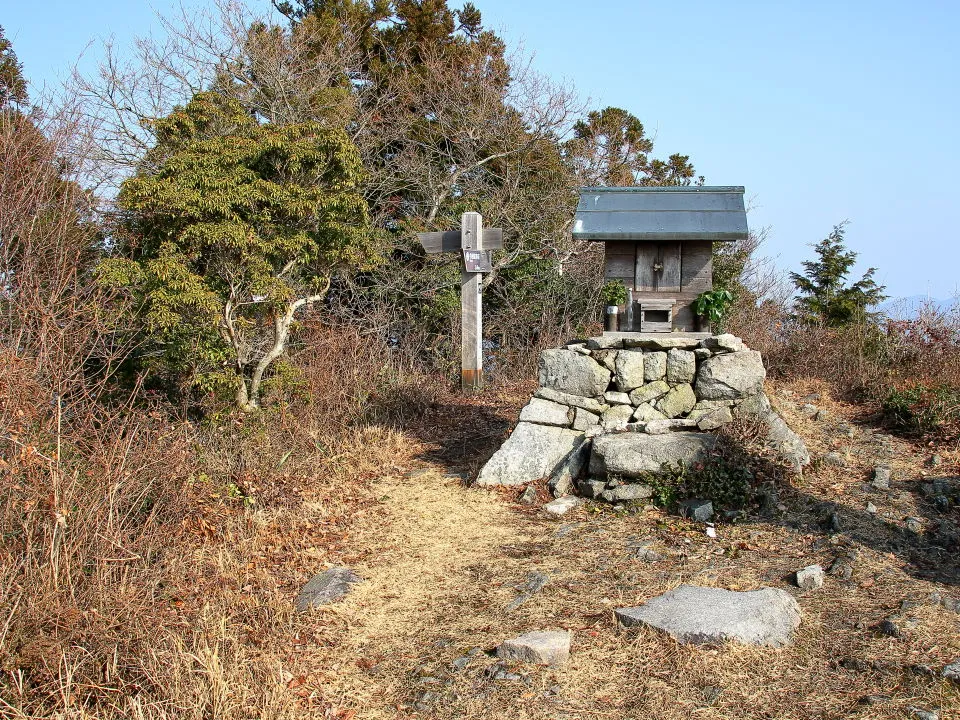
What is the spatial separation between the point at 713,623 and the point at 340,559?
2.96m

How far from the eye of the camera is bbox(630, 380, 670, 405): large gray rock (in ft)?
27.7

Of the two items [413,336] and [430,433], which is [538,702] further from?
[413,336]

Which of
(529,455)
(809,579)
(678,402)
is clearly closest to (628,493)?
(529,455)

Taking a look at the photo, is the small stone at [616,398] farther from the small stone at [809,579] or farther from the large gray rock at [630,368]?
the small stone at [809,579]

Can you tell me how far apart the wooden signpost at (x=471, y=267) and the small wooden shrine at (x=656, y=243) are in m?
2.85

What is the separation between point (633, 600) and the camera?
203 inches

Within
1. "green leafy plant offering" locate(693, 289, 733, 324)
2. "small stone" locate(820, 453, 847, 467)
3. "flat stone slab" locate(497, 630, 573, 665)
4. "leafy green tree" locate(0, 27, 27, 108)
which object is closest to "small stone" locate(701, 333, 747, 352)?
"green leafy plant offering" locate(693, 289, 733, 324)

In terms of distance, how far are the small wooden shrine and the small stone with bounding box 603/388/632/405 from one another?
2.52 ft

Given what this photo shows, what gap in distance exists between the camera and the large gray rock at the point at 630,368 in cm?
851

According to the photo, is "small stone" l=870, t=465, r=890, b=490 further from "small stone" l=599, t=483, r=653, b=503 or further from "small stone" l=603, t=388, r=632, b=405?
"small stone" l=603, t=388, r=632, b=405

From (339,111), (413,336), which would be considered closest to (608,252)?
(413,336)

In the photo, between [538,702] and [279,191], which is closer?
[538,702]

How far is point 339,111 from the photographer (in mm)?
Result: 14172

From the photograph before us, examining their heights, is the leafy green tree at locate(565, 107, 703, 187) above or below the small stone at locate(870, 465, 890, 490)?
above
